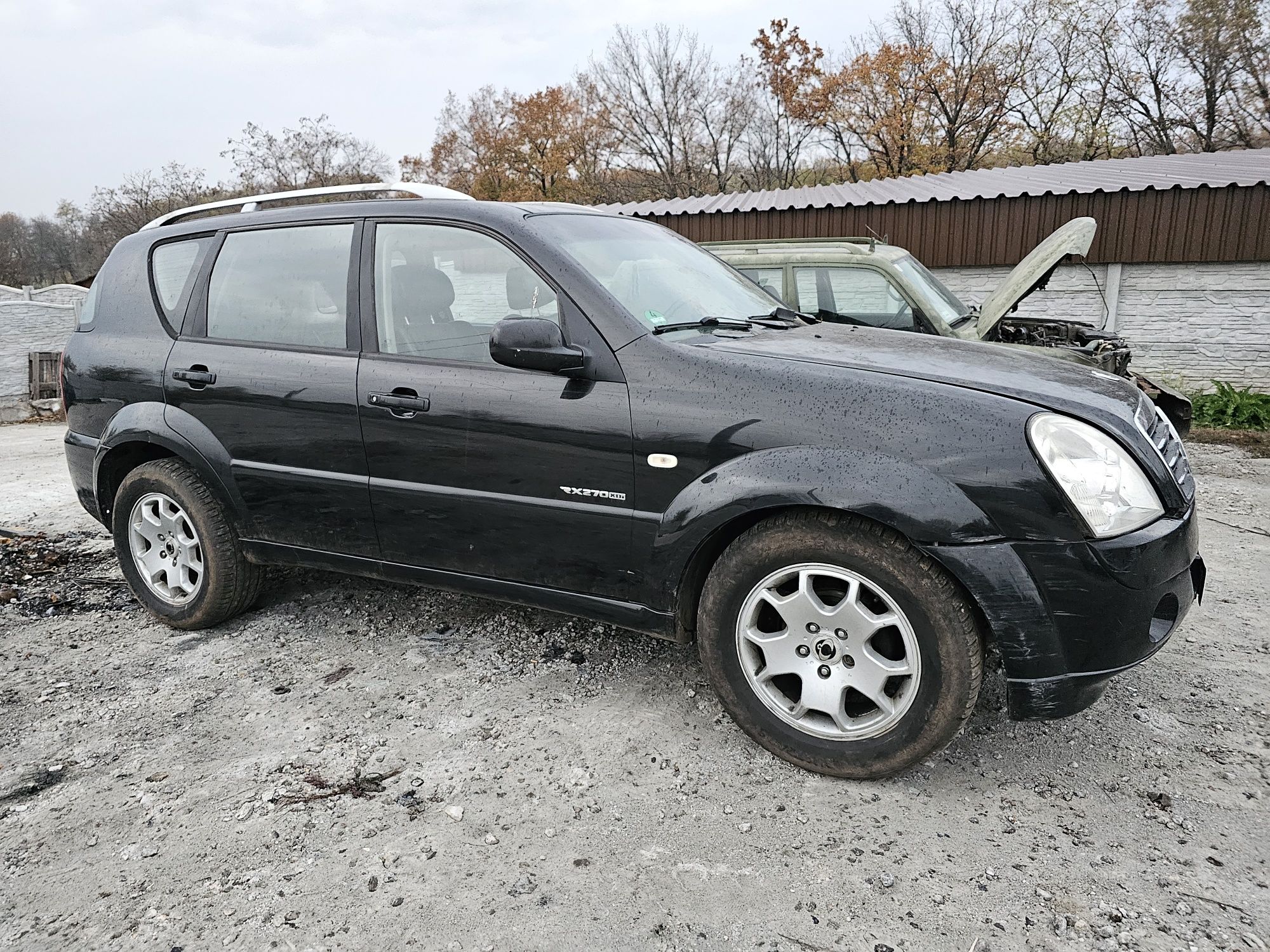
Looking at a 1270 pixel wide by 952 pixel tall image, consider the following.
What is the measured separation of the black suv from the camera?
2365 mm

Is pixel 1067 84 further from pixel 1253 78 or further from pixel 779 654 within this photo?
pixel 779 654

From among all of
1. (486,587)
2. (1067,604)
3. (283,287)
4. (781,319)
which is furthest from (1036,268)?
(283,287)

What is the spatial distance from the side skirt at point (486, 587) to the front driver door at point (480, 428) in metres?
0.04

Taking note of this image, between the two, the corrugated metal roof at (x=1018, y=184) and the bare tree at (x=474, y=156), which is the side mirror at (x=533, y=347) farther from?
the bare tree at (x=474, y=156)

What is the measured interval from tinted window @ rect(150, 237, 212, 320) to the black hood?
2.50 meters

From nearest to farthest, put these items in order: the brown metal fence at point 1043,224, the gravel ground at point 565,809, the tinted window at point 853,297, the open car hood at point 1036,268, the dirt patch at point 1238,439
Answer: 1. the gravel ground at point 565,809
2. the open car hood at point 1036,268
3. the tinted window at point 853,297
4. the dirt patch at point 1238,439
5. the brown metal fence at point 1043,224

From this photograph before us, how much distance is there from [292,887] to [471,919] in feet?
1.66

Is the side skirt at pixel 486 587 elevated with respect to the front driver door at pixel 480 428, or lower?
lower

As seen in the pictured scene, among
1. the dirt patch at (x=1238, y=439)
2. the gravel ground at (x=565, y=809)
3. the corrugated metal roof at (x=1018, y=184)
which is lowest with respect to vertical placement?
the gravel ground at (x=565, y=809)

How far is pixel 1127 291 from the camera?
446 inches

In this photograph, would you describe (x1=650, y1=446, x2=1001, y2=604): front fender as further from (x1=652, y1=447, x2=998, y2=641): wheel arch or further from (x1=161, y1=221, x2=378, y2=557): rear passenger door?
(x1=161, y1=221, x2=378, y2=557): rear passenger door

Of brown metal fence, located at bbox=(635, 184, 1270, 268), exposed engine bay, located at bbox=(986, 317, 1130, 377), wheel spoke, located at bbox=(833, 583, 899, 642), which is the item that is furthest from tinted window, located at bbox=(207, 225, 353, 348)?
brown metal fence, located at bbox=(635, 184, 1270, 268)

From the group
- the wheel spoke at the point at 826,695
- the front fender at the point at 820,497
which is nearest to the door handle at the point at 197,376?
the front fender at the point at 820,497

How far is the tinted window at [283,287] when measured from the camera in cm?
336
